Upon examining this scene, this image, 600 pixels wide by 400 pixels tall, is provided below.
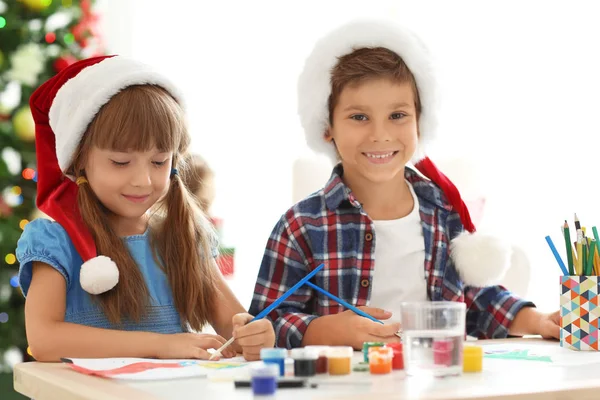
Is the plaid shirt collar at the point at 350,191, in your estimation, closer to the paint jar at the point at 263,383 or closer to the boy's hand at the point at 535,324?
the boy's hand at the point at 535,324

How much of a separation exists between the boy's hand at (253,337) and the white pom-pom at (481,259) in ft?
1.64

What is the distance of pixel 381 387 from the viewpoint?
888 mm

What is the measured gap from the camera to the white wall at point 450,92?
270cm

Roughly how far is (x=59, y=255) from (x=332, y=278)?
1.76 feet

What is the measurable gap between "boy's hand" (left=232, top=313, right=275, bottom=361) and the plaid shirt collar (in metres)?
0.45

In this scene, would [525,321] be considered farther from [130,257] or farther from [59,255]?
[59,255]

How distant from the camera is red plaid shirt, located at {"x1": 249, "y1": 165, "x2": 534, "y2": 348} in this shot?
156cm

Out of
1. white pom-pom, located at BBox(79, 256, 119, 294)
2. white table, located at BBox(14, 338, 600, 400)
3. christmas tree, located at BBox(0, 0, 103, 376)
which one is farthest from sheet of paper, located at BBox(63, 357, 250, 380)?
christmas tree, located at BBox(0, 0, 103, 376)

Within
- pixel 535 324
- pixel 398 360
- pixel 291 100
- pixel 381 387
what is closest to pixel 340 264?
pixel 535 324

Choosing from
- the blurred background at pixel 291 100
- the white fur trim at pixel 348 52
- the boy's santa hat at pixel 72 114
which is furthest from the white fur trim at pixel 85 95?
the white fur trim at pixel 348 52

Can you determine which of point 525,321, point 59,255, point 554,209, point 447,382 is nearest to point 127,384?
point 447,382

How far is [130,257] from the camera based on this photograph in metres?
1.51

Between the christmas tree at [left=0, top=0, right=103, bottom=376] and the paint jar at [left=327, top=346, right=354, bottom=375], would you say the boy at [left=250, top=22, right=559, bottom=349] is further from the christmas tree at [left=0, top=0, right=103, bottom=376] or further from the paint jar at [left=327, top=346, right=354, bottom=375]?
the christmas tree at [left=0, top=0, right=103, bottom=376]

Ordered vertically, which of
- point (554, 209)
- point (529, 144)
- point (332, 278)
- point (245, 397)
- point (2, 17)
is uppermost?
point (2, 17)
